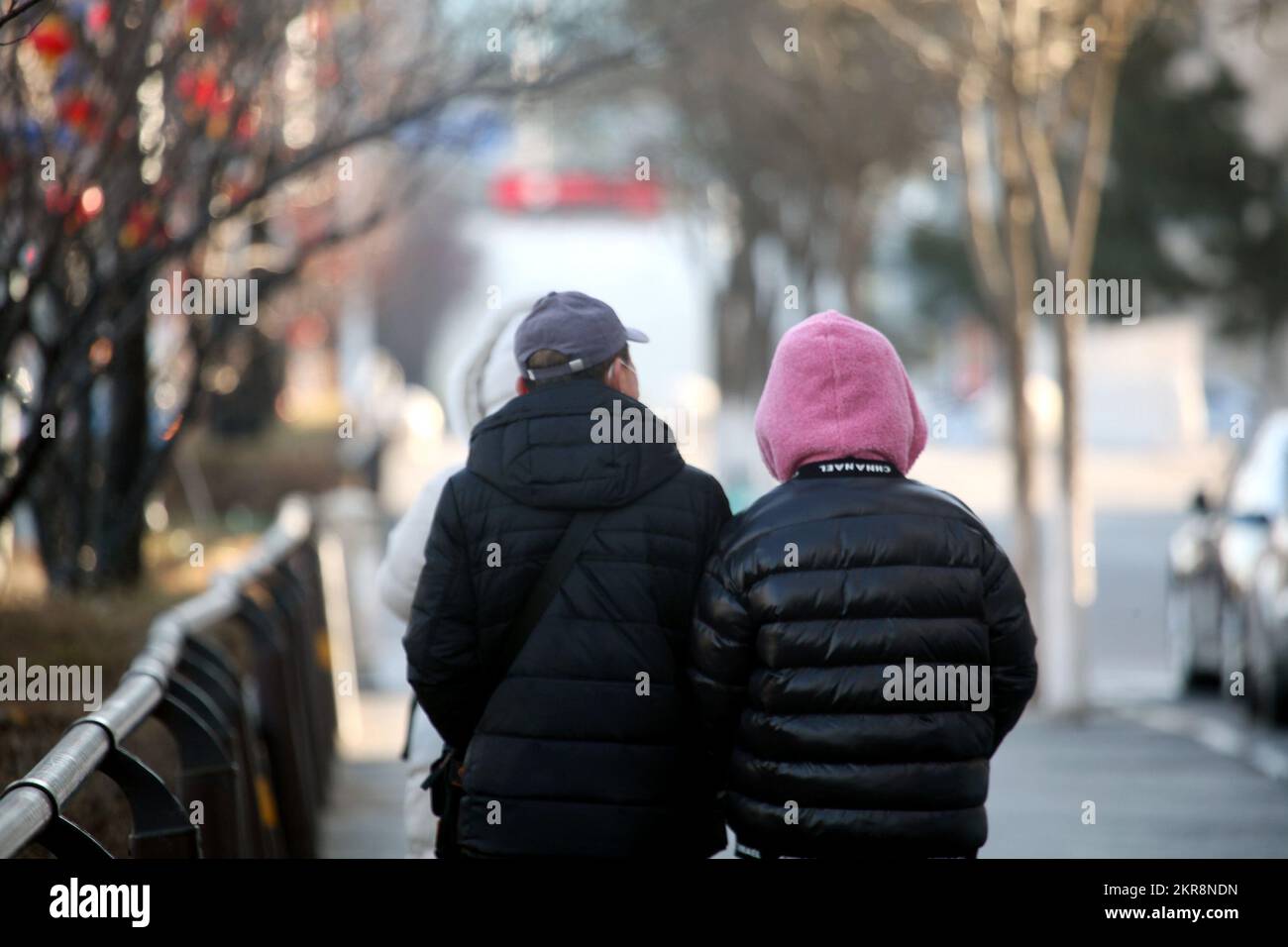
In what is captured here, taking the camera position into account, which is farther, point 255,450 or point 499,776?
point 255,450

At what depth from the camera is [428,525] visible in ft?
16.3

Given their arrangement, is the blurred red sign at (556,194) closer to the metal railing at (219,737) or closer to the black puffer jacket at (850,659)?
the metal railing at (219,737)

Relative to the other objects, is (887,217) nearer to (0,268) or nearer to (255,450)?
(255,450)

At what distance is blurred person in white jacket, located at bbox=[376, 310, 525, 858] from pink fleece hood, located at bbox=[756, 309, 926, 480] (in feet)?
3.12

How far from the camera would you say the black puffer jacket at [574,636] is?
13.5 feet

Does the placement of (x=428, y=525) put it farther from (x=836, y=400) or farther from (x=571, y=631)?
(x=836, y=400)

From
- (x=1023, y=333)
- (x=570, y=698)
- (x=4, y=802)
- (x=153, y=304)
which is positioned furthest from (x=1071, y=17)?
A: (x=4, y=802)

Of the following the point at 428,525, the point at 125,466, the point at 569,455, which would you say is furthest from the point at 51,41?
the point at 569,455

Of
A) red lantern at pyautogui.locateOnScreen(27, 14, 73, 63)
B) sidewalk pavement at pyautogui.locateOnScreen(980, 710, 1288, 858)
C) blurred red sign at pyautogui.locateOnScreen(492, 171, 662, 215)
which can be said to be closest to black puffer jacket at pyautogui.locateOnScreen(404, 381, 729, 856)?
sidewalk pavement at pyautogui.locateOnScreen(980, 710, 1288, 858)

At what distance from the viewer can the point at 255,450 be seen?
22891 millimetres

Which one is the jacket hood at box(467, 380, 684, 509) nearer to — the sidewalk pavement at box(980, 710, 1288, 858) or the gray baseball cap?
the gray baseball cap

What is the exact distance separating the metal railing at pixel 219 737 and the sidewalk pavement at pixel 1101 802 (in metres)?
0.28
